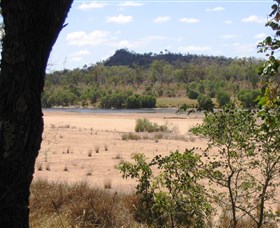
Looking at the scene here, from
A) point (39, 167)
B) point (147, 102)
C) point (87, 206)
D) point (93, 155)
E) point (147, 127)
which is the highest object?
point (87, 206)

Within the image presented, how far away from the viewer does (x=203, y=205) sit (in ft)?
15.1

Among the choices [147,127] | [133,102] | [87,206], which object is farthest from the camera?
[133,102]

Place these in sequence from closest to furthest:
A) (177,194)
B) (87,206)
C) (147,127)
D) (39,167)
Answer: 1. (177,194)
2. (87,206)
3. (39,167)
4. (147,127)

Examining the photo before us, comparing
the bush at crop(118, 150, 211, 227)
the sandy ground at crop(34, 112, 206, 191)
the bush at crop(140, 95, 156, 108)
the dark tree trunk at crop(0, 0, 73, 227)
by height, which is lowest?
the sandy ground at crop(34, 112, 206, 191)

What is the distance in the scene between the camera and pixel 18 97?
102 inches

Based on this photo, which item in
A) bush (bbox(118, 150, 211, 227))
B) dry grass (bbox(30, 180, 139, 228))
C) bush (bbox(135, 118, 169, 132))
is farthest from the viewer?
bush (bbox(135, 118, 169, 132))

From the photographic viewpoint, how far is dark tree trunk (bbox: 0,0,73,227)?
8.48ft

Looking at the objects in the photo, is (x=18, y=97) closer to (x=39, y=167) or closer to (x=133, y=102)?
(x=39, y=167)

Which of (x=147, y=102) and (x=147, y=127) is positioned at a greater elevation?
(x=147, y=102)

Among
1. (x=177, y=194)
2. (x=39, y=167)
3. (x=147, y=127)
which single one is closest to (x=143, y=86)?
(x=147, y=127)

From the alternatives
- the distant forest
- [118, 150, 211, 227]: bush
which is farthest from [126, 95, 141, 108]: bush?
[118, 150, 211, 227]: bush

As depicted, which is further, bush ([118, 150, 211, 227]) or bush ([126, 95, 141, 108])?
bush ([126, 95, 141, 108])

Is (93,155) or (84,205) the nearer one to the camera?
(84,205)

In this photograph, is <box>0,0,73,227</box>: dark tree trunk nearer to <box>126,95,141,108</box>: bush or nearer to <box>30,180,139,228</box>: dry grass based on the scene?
<box>30,180,139,228</box>: dry grass
